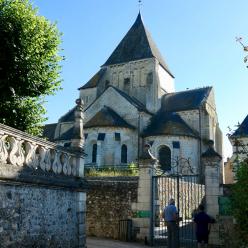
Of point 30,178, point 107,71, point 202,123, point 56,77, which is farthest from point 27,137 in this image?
point 107,71

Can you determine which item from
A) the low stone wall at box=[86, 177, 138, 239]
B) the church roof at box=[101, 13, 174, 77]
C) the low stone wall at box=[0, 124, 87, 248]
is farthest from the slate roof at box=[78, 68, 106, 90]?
the low stone wall at box=[0, 124, 87, 248]

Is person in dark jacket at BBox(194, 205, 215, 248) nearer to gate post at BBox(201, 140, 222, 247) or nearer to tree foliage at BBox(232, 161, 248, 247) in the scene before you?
gate post at BBox(201, 140, 222, 247)

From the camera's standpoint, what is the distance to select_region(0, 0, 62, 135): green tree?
1257 cm

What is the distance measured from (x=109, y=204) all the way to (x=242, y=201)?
9250 mm

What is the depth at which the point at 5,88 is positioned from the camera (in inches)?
499

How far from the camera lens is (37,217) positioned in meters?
7.77

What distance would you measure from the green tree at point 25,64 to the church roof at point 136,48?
72.1 ft

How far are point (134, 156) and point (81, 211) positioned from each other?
2035 cm

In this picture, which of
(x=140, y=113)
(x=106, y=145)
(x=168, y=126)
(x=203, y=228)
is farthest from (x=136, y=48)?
(x=203, y=228)

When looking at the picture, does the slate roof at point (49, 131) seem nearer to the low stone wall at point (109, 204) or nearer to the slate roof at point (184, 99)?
the slate roof at point (184, 99)

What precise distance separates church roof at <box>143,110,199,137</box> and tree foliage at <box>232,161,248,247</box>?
22.8m

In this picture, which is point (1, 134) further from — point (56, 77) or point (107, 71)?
point (107, 71)

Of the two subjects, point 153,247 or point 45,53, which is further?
point 45,53

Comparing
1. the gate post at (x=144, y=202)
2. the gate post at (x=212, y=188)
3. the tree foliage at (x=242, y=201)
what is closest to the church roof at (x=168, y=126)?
the gate post at (x=144, y=202)
